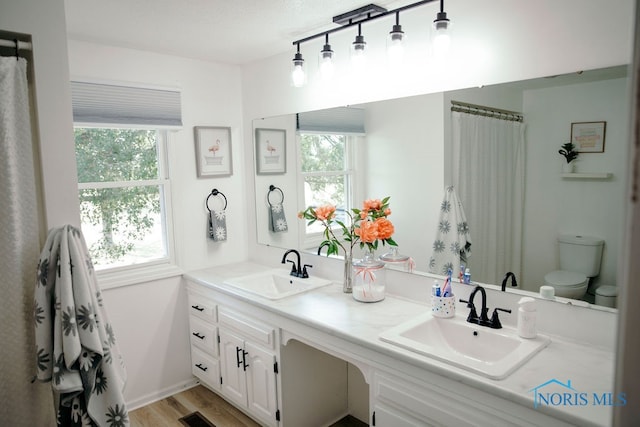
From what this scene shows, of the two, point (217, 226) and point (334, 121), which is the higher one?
point (334, 121)

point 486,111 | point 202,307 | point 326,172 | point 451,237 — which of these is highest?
point 486,111

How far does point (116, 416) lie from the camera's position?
1.55m

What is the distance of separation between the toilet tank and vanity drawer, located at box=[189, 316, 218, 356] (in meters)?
2.13

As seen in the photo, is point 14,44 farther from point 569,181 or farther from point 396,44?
point 569,181

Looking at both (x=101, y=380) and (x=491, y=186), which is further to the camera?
(x=491, y=186)

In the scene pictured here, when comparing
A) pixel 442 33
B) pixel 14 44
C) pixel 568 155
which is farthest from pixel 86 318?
pixel 568 155

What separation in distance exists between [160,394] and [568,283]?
2762mm

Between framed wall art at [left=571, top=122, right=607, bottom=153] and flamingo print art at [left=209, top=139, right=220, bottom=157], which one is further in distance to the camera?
flamingo print art at [left=209, top=139, right=220, bottom=157]

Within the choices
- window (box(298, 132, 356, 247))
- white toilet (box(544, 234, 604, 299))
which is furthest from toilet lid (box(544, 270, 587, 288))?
window (box(298, 132, 356, 247))

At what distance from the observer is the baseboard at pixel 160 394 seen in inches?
118

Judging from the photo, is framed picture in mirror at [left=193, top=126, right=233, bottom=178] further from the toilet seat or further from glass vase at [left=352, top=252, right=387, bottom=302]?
the toilet seat

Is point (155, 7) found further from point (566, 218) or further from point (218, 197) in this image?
point (566, 218)

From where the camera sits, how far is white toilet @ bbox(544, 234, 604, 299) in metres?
1.72

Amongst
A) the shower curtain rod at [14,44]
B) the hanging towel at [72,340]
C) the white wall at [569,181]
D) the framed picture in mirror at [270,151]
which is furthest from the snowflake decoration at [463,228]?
the shower curtain rod at [14,44]
